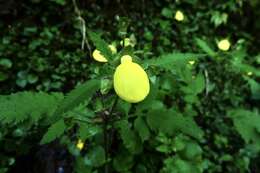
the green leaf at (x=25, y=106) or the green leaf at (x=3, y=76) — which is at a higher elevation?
the green leaf at (x=3, y=76)

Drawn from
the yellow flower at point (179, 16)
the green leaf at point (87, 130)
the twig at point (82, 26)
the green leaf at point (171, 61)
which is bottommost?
the green leaf at point (87, 130)

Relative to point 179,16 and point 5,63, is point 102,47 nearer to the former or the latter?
point 5,63

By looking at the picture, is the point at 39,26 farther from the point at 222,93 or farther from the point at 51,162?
the point at 222,93

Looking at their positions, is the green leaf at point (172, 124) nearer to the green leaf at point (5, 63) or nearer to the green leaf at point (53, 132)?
the green leaf at point (53, 132)


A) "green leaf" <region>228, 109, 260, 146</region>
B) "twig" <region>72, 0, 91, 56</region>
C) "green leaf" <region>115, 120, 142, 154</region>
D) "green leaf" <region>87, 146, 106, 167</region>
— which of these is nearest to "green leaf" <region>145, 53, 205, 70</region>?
"green leaf" <region>115, 120, 142, 154</region>

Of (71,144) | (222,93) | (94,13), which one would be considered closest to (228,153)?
(222,93)

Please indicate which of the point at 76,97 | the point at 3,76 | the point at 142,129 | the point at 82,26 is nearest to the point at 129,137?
the point at 142,129

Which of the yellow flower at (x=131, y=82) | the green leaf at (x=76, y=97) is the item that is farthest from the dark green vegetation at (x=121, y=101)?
the yellow flower at (x=131, y=82)
